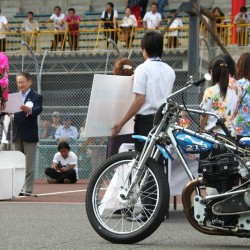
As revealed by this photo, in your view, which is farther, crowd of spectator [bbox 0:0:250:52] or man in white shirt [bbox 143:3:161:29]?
man in white shirt [bbox 143:3:161:29]

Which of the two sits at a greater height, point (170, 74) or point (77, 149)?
point (170, 74)

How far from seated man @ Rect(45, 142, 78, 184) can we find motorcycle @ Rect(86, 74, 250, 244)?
33.2 ft

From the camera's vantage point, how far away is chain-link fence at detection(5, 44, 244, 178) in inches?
768

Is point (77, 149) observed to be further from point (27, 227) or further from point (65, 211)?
point (27, 227)

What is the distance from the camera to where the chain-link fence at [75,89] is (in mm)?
19516

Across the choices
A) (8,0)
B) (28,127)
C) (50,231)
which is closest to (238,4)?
(8,0)

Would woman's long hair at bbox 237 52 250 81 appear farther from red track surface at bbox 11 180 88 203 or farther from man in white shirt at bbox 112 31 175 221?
red track surface at bbox 11 180 88 203

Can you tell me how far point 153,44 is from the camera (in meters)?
10.5

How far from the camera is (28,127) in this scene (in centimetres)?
1443

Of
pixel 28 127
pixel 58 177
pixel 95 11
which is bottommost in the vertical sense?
pixel 58 177

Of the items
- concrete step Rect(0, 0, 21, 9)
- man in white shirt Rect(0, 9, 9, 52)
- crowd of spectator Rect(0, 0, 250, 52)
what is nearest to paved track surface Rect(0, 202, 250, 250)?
crowd of spectator Rect(0, 0, 250, 52)

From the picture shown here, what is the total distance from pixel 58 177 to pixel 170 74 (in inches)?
339

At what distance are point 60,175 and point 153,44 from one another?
28.4 feet

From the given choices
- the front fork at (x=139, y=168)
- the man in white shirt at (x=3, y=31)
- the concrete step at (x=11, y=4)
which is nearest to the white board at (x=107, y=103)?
the front fork at (x=139, y=168)
